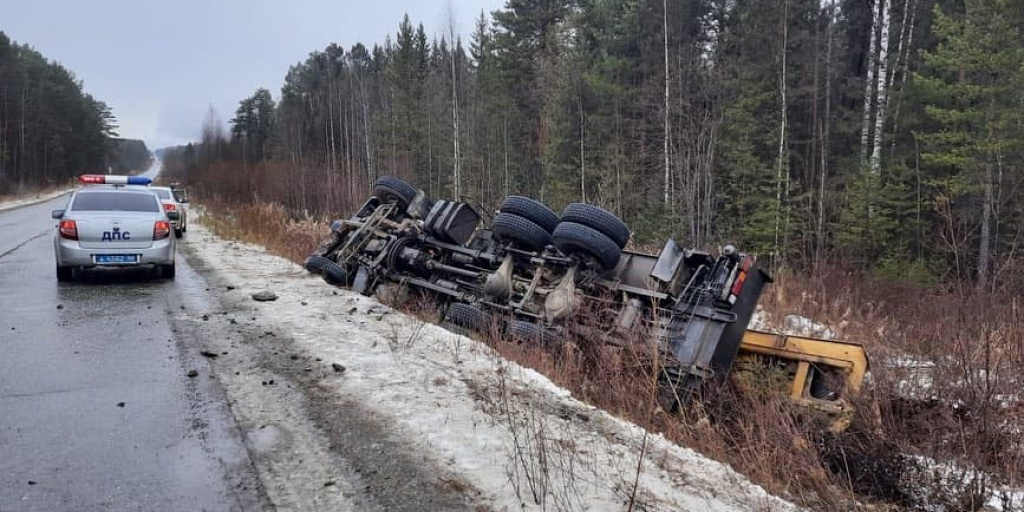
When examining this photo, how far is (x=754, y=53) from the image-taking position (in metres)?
24.9

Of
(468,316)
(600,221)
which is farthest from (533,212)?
(468,316)

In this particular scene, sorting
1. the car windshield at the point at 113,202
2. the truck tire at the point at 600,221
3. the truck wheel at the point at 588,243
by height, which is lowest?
the truck wheel at the point at 588,243

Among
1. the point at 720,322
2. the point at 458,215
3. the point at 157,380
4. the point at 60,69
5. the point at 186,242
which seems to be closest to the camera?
the point at 157,380

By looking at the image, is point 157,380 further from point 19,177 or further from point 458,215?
point 19,177

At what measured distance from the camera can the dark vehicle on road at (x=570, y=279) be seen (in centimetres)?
600

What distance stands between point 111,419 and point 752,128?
22421 millimetres

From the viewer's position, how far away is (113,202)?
31.7ft

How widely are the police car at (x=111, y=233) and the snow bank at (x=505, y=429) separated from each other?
3851 millimetres

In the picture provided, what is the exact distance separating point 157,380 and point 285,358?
0.98 m

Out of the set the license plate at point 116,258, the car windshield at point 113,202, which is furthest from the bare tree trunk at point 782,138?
the license plate at point 116,258

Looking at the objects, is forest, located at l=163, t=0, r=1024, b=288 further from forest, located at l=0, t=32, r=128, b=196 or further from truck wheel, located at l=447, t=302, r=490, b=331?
forest, located at l=0, t=32, r=128, b=196

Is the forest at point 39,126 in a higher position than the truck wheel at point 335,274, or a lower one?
higher

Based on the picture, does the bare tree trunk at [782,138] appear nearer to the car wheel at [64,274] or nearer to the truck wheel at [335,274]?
the truck wheel at [335,274]

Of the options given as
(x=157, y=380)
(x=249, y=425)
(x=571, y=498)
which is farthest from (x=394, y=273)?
(x=571, y=498)
